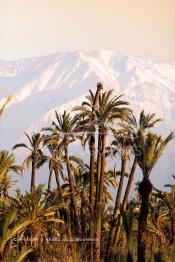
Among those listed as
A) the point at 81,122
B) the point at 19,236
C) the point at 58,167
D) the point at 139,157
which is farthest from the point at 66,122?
the point at 139,157

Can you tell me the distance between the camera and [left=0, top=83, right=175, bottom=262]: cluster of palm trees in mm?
30281

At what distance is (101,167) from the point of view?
5159cm

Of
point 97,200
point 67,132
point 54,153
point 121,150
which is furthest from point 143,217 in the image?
point 54,153

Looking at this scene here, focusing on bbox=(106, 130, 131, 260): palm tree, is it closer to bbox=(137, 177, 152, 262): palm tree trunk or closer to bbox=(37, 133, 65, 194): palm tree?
bbox=(37, 133, 65, 194): palm tree

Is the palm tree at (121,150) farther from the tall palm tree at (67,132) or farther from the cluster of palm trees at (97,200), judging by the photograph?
the tall palm tree at (67,132)

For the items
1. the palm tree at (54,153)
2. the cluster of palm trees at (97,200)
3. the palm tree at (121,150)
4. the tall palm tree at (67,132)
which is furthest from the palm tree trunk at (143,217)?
the palm tree at (54,153)

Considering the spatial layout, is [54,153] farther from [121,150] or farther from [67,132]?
[121,150]

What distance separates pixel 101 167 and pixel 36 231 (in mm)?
12837

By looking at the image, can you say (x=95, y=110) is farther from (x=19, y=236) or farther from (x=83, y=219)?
(x=19, y=236)

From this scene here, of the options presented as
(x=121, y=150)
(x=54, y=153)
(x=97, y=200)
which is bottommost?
(x=97, y=200)

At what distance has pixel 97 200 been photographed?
51.4 m

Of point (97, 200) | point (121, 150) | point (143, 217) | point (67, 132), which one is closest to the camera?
point (143, 217)

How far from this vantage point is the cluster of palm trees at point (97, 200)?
3028cm

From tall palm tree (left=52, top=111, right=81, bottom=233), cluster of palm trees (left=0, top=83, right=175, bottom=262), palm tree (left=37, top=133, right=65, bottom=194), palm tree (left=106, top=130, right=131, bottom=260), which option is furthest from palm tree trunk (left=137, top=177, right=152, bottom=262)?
palm tree (left=37, top=133, right=65, bottom=194)
